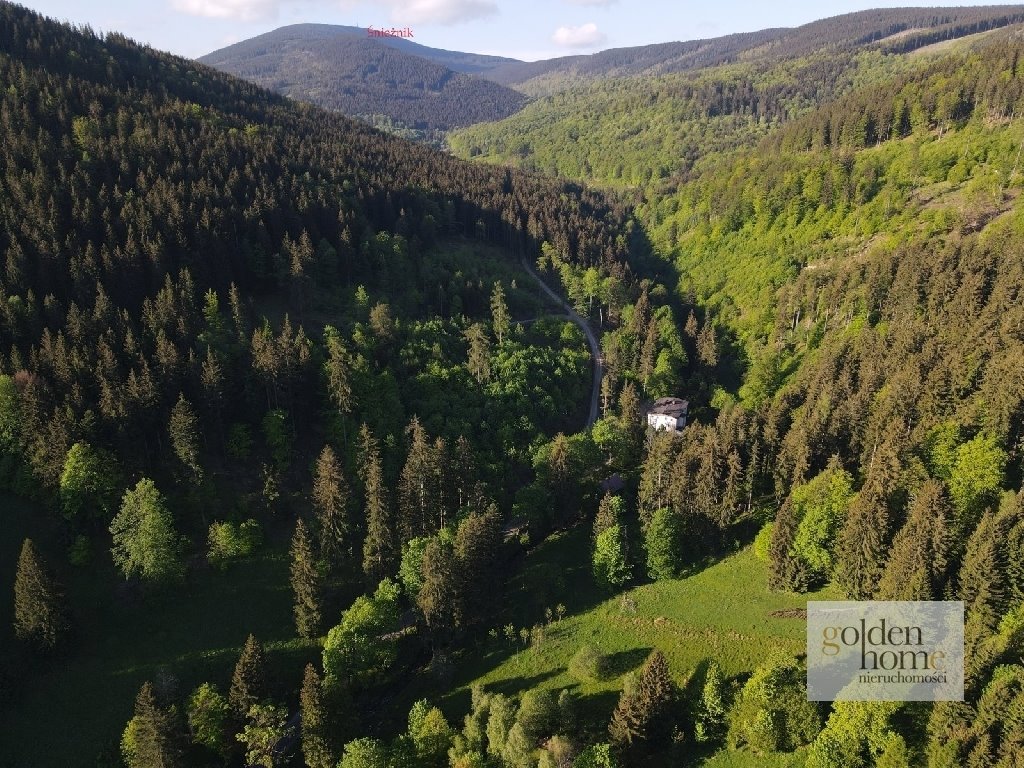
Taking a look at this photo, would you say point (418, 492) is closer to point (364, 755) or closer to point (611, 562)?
point (611, 562)

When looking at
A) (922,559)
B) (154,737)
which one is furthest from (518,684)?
(922,559)

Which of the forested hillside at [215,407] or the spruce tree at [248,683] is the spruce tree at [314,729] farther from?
the spruce tree at [248,683]

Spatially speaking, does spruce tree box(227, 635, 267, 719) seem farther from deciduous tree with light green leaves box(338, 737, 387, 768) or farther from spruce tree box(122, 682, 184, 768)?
deciduous tree with light green leaves box(338, 737, 387, 768)

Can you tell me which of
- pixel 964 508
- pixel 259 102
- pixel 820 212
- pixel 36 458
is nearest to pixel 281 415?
pixel 36 458

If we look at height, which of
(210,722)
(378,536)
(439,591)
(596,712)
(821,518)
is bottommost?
(596,712)

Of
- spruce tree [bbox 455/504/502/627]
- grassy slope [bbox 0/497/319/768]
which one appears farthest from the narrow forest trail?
grassy slope [bbox 0/497/319/768]

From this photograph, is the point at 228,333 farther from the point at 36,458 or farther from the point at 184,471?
the point at 36,458

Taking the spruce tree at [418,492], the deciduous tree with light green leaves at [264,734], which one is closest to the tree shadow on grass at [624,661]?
the spruce tree at [418,492]
